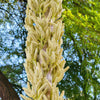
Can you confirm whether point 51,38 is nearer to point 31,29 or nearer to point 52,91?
point 31,29

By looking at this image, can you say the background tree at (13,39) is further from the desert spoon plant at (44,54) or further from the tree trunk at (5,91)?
the desert spoon plant at (44,54)

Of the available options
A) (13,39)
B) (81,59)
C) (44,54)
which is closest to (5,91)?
(13,39)

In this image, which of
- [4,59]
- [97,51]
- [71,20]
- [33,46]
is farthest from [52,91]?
[4,59]

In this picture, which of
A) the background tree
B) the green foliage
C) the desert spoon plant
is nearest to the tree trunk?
the background tree

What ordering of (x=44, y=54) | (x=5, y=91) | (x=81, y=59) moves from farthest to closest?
(x=81, y=59) → (x=5, y=91) → (x=44, y=54)

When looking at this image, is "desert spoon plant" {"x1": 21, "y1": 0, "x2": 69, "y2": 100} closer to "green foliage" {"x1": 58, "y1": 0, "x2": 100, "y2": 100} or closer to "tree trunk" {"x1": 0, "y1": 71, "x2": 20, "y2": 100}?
"tree trunk" {"x1": 0, "y1": 71, "x2": 20, "y2": 100}

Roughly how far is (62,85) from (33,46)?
1.78 meters

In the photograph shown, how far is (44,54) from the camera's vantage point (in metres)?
0.57

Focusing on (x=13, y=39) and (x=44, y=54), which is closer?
(x=44, y=54)

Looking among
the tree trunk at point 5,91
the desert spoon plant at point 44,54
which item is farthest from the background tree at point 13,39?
the desert spoon plant at point 44,54

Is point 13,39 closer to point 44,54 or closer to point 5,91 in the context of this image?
point 5,91

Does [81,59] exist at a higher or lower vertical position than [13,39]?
lower

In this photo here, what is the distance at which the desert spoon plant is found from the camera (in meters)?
0.54

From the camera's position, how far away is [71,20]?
1873 millimetres
